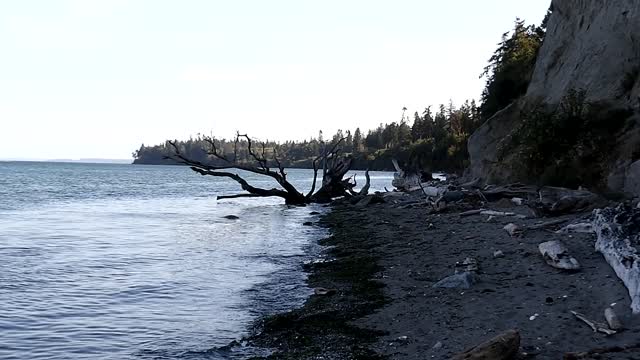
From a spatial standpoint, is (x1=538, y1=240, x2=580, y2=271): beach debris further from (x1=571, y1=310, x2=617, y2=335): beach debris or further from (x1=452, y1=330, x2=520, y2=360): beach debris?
(x1=452, y1=330, x2=520, y2=360): beach debris

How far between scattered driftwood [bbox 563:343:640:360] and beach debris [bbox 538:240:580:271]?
3603 millimetres

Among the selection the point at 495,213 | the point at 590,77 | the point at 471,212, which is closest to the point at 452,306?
the point at 495,213

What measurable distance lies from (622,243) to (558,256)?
1148 mm

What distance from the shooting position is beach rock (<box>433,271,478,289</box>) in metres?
10.2

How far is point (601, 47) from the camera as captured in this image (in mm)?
25516

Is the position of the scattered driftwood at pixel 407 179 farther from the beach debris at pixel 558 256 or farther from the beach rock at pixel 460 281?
the beach rock at pixel 460 281

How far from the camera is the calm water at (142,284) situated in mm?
9500

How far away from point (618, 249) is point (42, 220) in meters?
27.8

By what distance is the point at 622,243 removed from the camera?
9.34 m

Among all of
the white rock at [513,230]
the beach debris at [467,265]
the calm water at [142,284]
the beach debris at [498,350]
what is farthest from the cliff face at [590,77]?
the beach debris at [498,350]

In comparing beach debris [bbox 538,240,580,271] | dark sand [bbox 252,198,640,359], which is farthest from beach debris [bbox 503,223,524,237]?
beach debris [bbox 538,240,580,271]

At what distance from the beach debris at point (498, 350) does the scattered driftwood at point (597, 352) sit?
52 cm

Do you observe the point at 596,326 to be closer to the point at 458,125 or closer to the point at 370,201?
the point at 370,201

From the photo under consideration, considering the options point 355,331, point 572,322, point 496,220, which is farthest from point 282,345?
point 496,220
